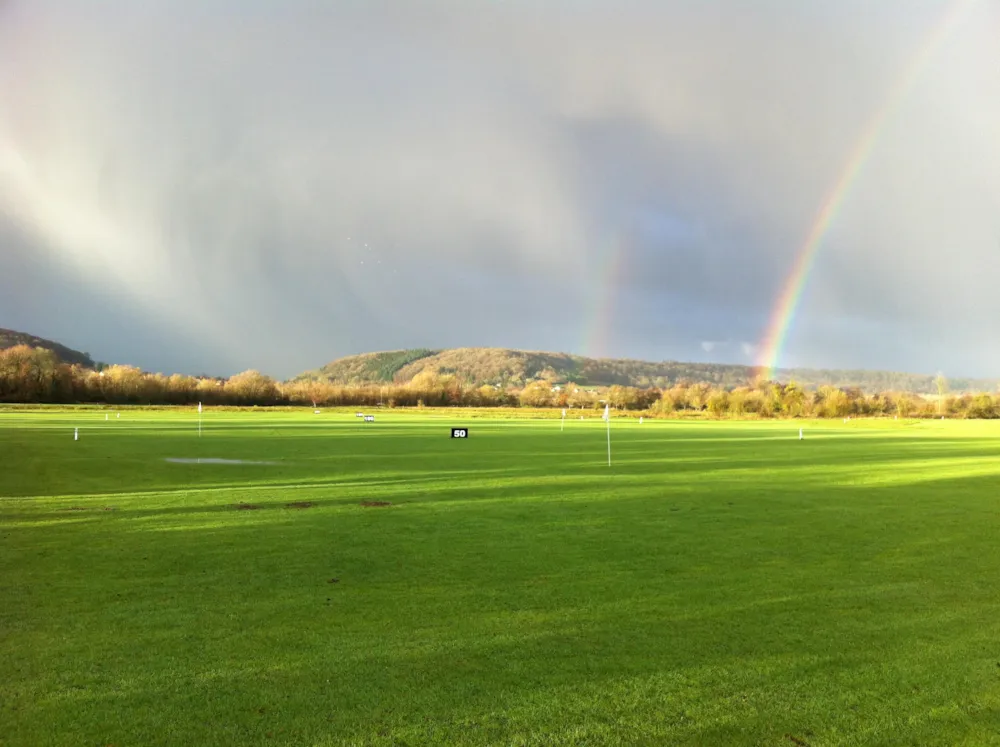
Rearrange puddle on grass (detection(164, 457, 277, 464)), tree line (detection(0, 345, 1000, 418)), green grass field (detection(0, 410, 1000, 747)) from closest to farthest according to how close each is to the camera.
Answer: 1. green grass field (detection(0, 410, 1000, 747))
2. puddle on grass (detection(164, 457, 277, 464))
3. tree line (detection(0, 345, 1000, 418))

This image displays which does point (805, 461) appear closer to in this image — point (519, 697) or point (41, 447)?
point (519, 697)

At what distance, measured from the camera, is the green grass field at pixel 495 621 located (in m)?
4.77

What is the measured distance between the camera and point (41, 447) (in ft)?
97.7

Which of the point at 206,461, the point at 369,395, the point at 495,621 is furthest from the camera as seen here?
the point at 369,395

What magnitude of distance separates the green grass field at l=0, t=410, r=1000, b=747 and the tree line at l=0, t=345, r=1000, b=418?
359ft

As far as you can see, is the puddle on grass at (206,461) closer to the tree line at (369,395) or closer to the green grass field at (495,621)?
the green grass field at (495,621)

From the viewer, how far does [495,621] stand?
6879 mm

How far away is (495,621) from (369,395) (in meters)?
167

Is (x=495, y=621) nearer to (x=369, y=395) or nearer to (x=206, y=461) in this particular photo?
(x=206, y=461)

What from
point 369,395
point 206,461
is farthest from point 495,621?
point 369,395

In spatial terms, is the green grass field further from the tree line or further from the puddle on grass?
the tree line

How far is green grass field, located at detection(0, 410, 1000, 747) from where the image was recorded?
4766mm

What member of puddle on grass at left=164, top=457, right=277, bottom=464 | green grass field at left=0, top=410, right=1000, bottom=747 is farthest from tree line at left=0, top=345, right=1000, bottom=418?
green grass field at left=0, top=410, right=1000, bottom=747

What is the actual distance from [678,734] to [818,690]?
1434 mm
